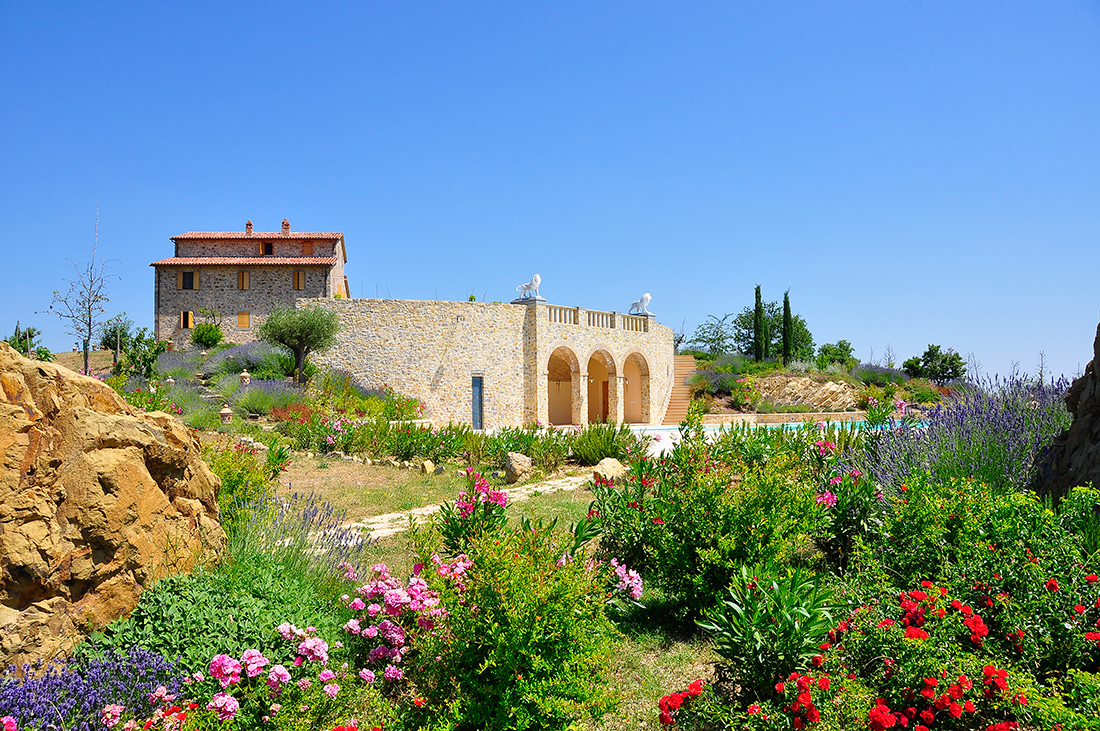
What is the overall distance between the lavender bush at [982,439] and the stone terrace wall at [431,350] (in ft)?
51.8

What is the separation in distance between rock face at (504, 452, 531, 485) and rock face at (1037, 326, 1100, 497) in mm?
6744

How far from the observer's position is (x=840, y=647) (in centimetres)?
273

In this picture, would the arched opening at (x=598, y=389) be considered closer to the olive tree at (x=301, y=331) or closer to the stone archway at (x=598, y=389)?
the stone archway at (x=598, y=389)

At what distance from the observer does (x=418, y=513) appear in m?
7.38

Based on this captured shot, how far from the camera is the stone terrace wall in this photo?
2078cm

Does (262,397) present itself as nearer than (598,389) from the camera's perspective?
Yes

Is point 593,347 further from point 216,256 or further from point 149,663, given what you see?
point 149,663

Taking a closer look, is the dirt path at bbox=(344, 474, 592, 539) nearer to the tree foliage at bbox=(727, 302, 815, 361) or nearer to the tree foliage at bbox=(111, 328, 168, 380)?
the tree foliage at bbox=(111, 328, 168, 380)

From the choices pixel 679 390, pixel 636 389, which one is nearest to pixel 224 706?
pixel 636 389

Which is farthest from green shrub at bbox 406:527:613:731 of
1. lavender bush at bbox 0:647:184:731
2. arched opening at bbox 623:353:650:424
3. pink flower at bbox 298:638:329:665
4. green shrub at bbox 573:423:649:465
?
arched opening at bbox 623:353:650:424

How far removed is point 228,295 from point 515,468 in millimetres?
19977

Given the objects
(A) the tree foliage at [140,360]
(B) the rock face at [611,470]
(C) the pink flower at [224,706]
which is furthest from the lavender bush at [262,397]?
(C) the pink flower at [224,706]

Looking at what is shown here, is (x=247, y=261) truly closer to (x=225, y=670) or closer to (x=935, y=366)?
(x=225, y=670)

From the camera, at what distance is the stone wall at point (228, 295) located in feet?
79.8
